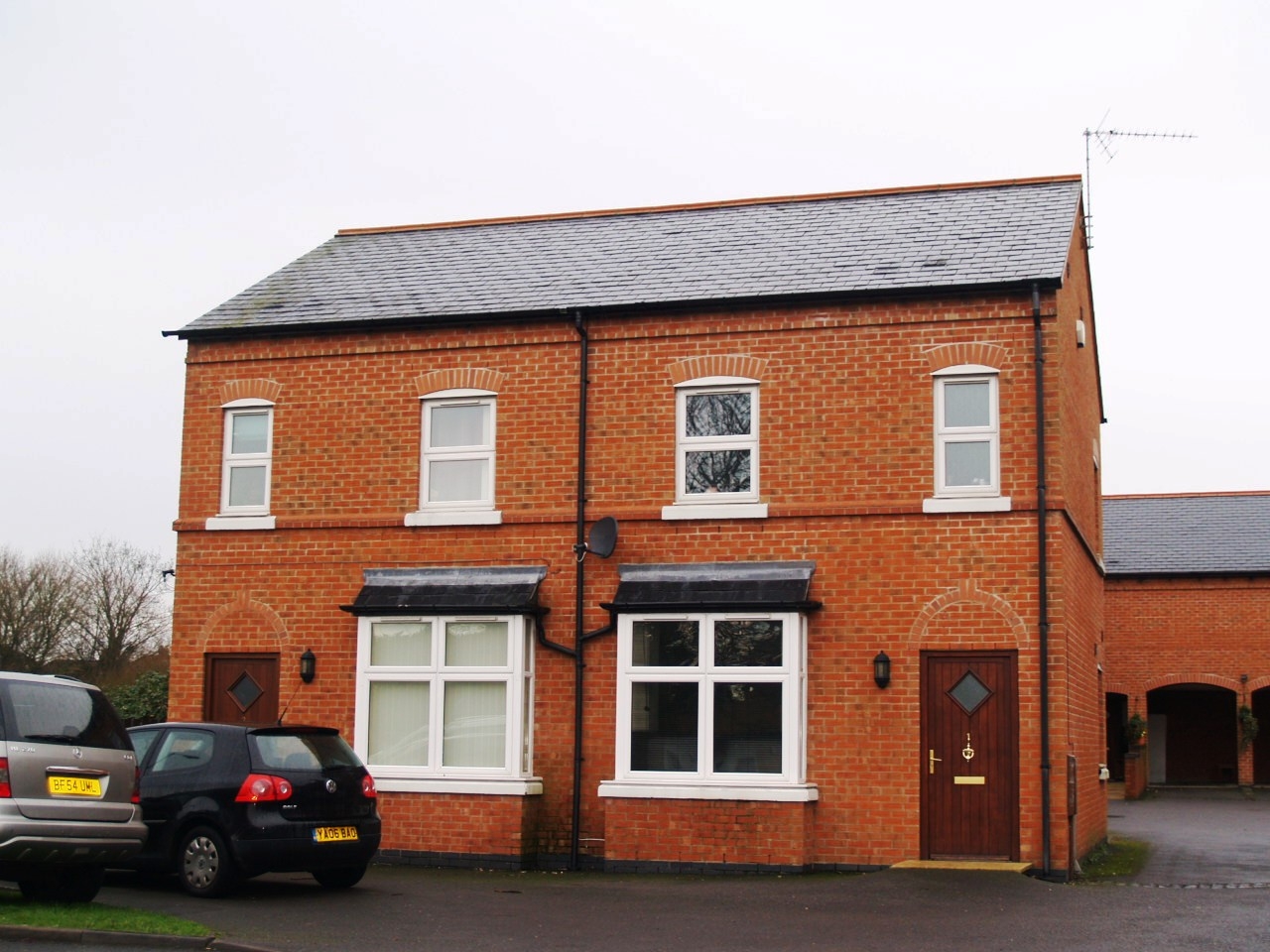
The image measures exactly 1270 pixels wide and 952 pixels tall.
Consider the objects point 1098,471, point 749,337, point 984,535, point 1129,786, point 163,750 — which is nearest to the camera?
point 163,750

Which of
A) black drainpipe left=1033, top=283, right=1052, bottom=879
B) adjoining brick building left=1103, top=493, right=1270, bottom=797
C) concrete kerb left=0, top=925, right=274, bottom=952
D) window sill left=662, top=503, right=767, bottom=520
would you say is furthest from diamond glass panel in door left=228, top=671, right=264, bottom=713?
adjoining brick building left=1103, top=493, right=1270, bottom=797

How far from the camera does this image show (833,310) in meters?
16.8

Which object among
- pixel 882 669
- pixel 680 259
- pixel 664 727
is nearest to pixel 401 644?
pixel 664 727

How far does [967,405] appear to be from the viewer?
643 inches

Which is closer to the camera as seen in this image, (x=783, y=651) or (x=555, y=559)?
(x=783, y=651)

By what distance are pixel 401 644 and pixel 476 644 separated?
0.92m

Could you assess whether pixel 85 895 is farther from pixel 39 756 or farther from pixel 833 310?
pixel 833 310

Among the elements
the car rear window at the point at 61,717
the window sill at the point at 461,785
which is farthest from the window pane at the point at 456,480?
the car rear window at the point at 61,717

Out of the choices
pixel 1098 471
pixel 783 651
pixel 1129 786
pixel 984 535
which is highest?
pixel 1098 471

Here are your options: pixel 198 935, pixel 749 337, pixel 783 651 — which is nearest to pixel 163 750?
pixel 198 935

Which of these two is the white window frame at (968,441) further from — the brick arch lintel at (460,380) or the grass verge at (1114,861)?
the brick arch lintel at (460,380)

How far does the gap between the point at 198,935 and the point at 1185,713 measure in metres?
31.7

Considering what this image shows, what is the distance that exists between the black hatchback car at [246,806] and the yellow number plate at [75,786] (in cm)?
164

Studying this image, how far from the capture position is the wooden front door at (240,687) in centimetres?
1827
